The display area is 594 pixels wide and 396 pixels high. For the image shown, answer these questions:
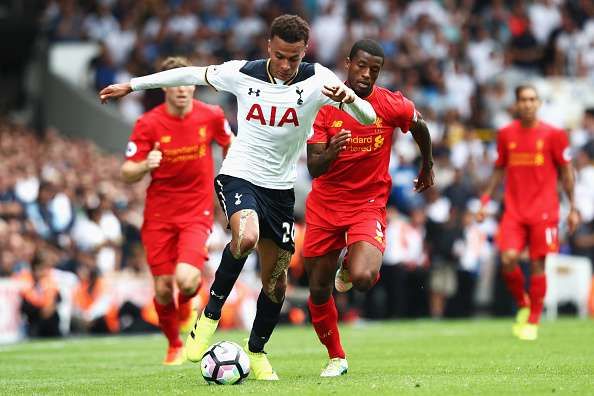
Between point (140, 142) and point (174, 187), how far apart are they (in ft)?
1.99

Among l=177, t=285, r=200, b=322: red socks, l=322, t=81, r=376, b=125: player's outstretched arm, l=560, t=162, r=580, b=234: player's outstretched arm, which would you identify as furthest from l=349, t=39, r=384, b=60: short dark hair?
l=560, t=162, r=580, b=234: player's outstretched arm

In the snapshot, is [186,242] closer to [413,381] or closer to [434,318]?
[413,381]

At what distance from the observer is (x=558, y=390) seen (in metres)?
9.62

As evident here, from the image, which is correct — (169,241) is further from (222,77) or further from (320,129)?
(222,77)

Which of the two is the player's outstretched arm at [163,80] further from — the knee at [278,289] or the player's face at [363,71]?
the knee at [278,289]

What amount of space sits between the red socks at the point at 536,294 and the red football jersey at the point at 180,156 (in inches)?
178

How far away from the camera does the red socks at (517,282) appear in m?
16.3

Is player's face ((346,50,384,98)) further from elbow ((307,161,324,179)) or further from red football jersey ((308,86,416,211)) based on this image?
elbow ((307,161,324,179))

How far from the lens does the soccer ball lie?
1038cm

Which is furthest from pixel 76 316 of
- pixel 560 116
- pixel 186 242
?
pixel 560 116

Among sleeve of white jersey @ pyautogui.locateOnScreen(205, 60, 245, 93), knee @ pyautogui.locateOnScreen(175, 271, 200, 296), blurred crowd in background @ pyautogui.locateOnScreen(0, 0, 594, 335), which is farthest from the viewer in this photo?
blurred crowd in background @ pyautogui.locateOnScreen(0, 0, 594, 335)

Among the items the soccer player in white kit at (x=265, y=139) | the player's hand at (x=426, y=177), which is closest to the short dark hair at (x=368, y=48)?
the soccer player in white kit at (x=265, y=139)

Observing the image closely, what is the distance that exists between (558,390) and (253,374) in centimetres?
282

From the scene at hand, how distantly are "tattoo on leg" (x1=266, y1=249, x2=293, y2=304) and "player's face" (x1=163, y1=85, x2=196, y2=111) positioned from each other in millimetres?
3385
